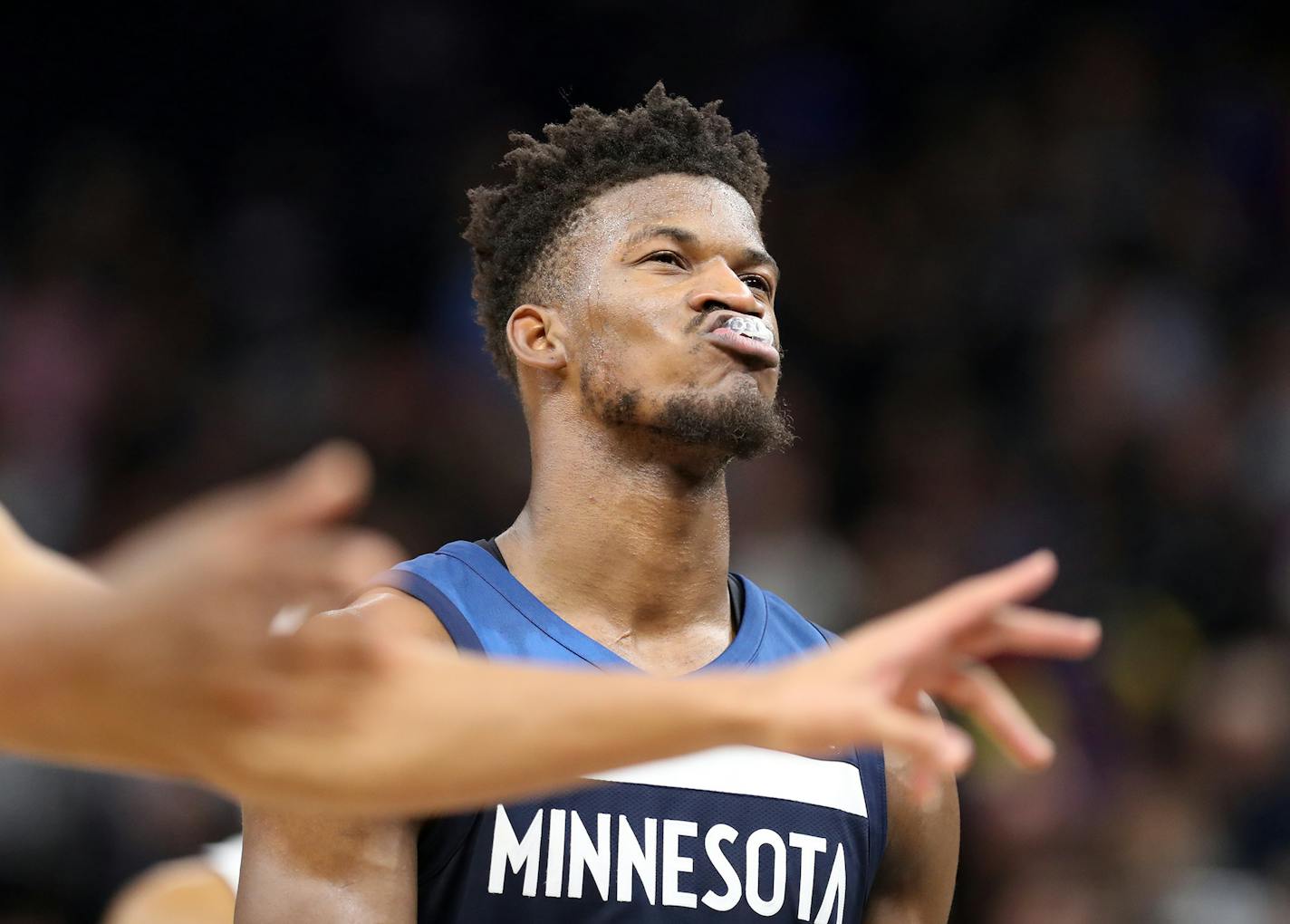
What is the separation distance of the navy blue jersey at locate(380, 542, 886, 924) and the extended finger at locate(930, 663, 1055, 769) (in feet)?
4.85

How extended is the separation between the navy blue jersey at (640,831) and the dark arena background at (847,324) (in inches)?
145

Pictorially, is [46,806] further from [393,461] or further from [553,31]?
[553,31]

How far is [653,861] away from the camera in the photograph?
12.4ft

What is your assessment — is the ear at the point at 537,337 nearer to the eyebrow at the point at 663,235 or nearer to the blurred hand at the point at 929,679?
the eyebrow at the point at 663,235

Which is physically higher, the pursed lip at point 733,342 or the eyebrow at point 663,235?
the eyebrow at point 663,235

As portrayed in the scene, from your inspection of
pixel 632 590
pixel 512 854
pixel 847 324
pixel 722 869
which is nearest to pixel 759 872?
pixel 722 869

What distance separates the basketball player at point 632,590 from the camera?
3.70m

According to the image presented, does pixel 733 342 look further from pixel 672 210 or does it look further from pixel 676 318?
pixel 672 210

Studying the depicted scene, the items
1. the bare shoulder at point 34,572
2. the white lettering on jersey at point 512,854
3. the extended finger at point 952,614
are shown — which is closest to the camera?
the bare shoulder at point 34,572

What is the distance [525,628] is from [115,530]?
562 centimetres

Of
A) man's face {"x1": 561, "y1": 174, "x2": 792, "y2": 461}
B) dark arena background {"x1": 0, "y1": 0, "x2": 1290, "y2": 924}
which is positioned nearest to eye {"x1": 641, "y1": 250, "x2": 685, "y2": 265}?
man's face {"x1": 561, "y1": 174, "x2": 792, "y2": 461}

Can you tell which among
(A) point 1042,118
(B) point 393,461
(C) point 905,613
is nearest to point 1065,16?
(A) point 1042,118

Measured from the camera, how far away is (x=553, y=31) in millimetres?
11734

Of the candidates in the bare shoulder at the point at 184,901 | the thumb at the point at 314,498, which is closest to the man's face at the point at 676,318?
the bare shoulder at the point at 184,901
